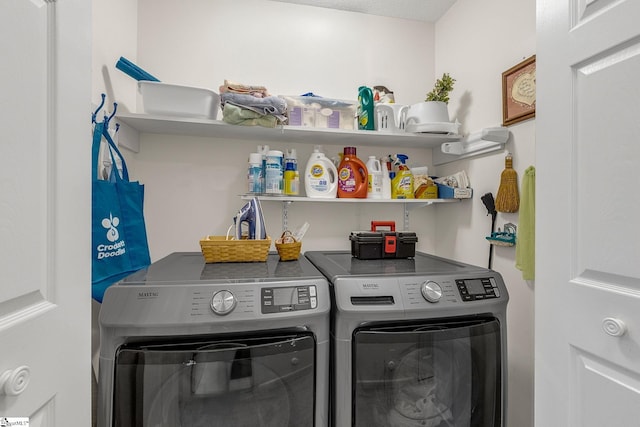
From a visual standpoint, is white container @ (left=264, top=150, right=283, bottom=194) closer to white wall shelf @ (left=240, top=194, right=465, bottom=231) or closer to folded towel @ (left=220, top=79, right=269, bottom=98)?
white wall shelf @ (left=240, top=194, right=465, bottom=231)

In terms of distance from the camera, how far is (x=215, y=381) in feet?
3.14

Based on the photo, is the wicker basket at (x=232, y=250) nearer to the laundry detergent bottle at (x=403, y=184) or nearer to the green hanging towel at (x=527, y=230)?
the laundry detergent bottle at (x=403, y=184)

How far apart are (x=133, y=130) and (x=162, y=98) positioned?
0.30 meters

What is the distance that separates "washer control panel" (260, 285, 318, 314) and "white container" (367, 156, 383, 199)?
0.89m

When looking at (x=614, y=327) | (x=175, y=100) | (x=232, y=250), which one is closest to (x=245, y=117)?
(x=175, y=100)

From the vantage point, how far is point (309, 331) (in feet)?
3.45

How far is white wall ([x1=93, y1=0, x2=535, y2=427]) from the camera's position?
152 centimetres

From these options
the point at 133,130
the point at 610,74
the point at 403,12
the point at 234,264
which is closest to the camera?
the point at 610,74

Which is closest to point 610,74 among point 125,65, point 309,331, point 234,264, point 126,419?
point 309,331

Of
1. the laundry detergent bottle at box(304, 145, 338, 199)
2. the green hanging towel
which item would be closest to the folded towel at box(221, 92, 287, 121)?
the laundry detergent bottle at box(304, 145, 338, 199)

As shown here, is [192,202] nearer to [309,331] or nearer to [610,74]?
[309,331]

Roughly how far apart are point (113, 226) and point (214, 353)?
65cm

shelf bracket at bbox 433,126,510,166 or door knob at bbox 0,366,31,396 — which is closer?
door knob at bbox 0,366,31,396

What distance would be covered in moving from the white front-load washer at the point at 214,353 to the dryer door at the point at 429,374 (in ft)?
0.48
